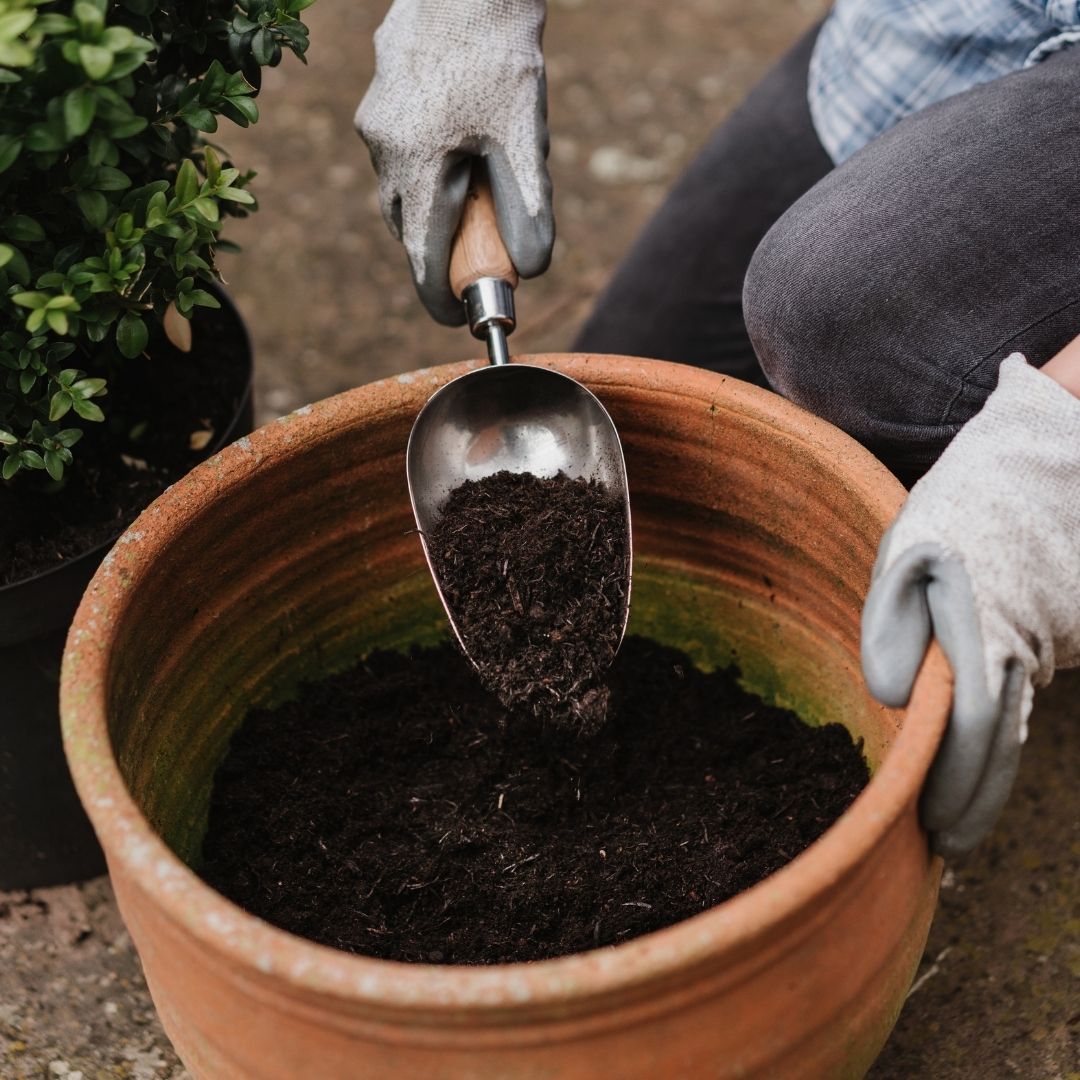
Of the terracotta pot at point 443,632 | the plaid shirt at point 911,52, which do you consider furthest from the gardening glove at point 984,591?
the plaid shirt at point 911,52

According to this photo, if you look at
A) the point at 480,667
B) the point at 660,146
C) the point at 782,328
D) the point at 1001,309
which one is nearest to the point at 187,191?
the point at 480,667

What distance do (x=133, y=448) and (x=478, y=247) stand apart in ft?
1.93

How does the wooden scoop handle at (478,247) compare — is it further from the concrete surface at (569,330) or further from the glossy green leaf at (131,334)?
the concrete surface at (569,330)

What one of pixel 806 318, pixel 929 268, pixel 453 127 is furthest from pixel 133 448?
pixel 929 268

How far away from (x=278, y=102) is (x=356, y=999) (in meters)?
3.01

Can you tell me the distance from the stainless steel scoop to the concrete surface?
80cm

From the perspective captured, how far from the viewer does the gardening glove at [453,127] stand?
1.58 metres

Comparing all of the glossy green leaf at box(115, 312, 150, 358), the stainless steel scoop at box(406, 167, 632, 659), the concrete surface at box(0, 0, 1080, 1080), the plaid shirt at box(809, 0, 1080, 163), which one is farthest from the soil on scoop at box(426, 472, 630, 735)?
the plaid shirt at box(809, 0, 1080, 163)

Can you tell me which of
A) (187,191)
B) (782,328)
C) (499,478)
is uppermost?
(187,191)

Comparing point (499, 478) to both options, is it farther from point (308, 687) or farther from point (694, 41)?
point (694, 41)

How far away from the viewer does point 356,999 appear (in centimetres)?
93

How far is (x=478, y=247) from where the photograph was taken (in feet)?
5.18

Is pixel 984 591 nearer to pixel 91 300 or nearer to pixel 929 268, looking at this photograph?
pixel 929 268

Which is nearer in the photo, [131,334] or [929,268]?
[131,334]
